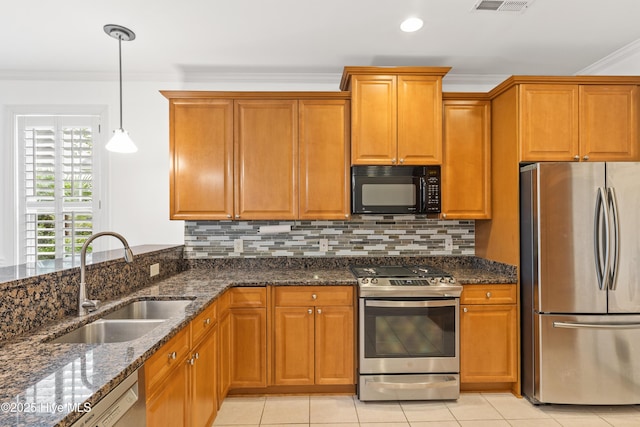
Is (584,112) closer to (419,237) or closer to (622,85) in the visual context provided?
(622,85)

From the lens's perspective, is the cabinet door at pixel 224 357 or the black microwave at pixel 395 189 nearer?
the cabinet door at pixel 224 357

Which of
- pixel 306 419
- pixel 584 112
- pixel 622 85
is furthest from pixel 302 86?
pixel 306 419

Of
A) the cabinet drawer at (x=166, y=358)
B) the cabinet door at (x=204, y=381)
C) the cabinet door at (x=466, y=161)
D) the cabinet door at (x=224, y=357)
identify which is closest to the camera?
the cabinet drawer at (x=166, y=358)

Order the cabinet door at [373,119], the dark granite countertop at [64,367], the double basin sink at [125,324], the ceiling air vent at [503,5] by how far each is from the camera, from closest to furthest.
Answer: the dark granite countertop at [64,367] → the double basin sink at [125,324] → the ceiling air vent at [503,5] → the cabinet door at [373,119]

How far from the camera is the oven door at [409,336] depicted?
2553 mm

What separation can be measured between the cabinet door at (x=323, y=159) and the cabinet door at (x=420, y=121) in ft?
1.43

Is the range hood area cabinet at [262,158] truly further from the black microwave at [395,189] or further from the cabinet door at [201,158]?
the black microwave at [395,189]

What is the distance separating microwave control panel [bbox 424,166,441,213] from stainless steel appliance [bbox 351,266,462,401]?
61 cm

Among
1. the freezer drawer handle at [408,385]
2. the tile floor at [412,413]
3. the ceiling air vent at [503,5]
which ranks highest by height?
the ceiling air vent at [503,5]

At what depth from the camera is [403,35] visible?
258 cm

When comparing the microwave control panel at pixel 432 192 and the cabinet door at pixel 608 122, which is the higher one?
the cabinet door at pixel 608 122

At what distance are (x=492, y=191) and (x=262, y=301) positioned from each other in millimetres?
2008

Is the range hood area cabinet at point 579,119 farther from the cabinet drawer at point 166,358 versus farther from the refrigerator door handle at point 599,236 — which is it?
the cabinet drawer at point 166,358

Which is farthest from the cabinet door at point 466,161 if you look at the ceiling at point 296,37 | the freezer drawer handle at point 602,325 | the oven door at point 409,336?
the freezer drawer handle at point 602,325
